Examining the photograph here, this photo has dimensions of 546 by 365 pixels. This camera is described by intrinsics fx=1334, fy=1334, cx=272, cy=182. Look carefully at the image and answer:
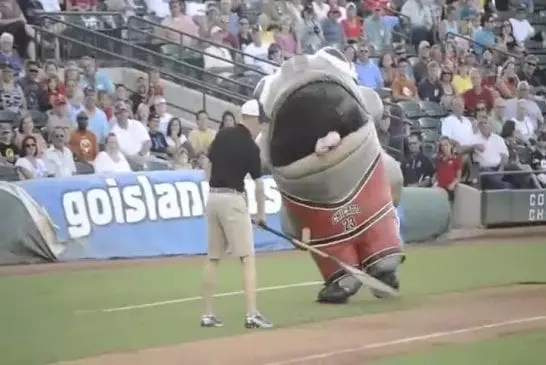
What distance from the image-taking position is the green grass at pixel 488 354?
31.0ft

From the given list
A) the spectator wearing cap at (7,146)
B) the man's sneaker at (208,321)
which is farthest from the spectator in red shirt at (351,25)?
the man's sneaker at (208,321)

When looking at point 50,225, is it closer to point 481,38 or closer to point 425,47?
point 425,47

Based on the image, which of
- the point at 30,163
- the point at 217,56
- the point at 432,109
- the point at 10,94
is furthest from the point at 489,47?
the point at 30,163

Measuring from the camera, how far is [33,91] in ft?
65.8

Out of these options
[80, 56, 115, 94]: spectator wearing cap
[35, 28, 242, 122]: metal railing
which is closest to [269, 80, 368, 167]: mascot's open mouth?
[80, 56, 115, 94]: spectator wearing cap

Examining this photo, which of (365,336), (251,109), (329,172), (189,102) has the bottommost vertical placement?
(189,102)

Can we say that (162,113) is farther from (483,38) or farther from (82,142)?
(483,38)

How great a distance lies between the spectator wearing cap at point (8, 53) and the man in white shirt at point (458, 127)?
799cm

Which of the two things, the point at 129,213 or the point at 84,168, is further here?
the point at 84,168

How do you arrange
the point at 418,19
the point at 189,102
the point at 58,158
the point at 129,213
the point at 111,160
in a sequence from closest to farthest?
the point at 129,213 → the point at 58,158 → the point at 111,160 → the point at 189,102 → the point at 418,19

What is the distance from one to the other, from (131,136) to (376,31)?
8287 mm

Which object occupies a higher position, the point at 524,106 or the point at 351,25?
the point at 351,25

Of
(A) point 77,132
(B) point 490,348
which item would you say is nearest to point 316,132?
(B) point 490,348

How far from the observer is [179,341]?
10.4m
